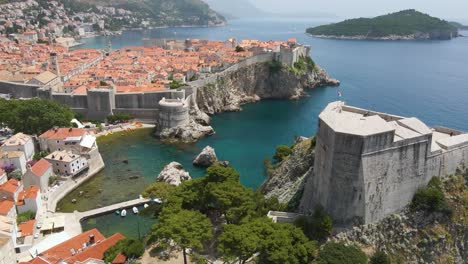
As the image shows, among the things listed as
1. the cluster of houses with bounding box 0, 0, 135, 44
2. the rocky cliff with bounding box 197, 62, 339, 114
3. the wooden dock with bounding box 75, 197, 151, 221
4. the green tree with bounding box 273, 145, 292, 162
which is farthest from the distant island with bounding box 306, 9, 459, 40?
the wooden dock with bounding box 75, 197, 151, 221

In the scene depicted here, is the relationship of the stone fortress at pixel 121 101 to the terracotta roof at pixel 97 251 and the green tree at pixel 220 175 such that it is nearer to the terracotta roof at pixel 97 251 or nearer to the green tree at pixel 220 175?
the green tree at pixel 220 175

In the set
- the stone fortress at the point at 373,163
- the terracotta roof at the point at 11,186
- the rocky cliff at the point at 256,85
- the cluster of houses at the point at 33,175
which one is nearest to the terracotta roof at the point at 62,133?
the cluster of houses at the point at 33,175

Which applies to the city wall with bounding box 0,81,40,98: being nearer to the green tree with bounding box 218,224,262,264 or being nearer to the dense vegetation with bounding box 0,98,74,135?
the dense vegetation with bounding box 0,98,74,135

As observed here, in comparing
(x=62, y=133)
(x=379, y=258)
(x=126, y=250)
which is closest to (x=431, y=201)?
(x=379, y=258)

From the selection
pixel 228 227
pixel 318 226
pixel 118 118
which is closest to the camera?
pixel 228 227

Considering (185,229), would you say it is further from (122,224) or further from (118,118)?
(118,118)

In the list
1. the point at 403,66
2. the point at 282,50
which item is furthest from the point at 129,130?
the point at 403,66

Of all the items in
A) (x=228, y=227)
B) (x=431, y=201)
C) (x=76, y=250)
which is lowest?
(x=76, y=250)
